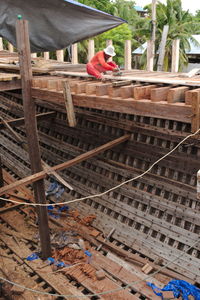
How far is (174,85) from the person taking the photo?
3842 millimetres

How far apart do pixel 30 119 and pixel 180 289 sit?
4.06m

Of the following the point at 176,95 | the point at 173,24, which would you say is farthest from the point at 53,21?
the point at 173,24

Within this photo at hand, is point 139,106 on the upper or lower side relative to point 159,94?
lower

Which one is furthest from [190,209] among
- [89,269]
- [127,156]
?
[89,269]

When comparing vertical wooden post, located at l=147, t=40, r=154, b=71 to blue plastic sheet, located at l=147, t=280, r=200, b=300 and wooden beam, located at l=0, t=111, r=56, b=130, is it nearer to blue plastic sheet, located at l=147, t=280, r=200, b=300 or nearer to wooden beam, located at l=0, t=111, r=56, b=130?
wooden beam, located at l=0, t=111, r=56, b=130

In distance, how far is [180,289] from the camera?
4.93 metres

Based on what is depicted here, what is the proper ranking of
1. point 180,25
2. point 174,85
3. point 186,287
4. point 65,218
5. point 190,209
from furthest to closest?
point 180,25, point 65,218, point 190,209, point 186,287, point 174,85

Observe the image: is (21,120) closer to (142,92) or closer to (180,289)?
(142,92)

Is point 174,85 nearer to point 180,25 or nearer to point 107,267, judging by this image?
point 107,267

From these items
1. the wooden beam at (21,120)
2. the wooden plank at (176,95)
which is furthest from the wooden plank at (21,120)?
the wooden plank at (176,95)

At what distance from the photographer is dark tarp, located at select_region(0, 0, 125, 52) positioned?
613 centimetres

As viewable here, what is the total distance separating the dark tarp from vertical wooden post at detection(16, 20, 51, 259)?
2.06 m

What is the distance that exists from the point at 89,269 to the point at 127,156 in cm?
257

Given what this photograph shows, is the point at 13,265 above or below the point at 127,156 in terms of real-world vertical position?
below
